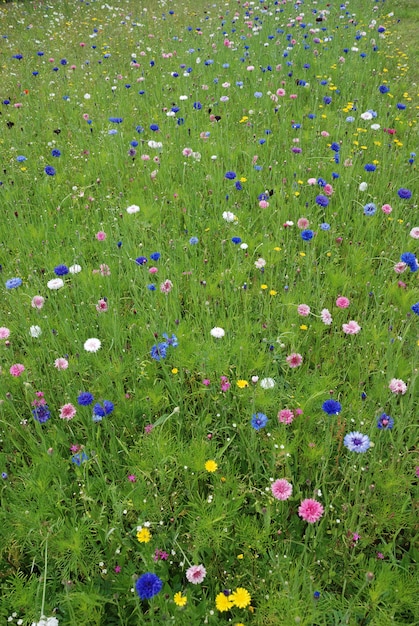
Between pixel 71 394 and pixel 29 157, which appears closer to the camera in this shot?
pixel 71 394

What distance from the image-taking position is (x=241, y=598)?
1475 mm

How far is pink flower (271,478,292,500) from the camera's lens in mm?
1682

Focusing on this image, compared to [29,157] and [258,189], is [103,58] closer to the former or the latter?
[29,157]

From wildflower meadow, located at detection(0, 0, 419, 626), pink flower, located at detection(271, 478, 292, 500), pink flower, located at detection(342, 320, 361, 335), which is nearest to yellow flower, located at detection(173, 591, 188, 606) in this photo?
wildflower meadow, located at detection(0, 0, 419, 626)

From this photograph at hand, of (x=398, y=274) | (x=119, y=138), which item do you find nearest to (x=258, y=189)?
(x=398, y=274)

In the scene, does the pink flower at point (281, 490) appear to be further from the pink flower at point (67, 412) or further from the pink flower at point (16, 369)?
the pink flower at point (16, 369)

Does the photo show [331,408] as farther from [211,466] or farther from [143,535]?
[143,535]

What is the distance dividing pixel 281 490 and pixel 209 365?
2.62 ft

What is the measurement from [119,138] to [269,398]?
3.51 meters

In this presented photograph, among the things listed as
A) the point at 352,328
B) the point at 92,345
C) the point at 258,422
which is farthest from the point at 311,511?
the point at 92,345

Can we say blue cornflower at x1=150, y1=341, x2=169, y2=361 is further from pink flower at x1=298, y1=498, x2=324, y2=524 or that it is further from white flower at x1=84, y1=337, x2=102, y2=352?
pink flower at x1=298, y1=498, x2=324, y2=524

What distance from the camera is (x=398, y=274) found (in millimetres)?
3000

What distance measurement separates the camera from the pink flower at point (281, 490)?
1682 mm

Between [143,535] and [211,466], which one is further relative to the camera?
[211,466]
